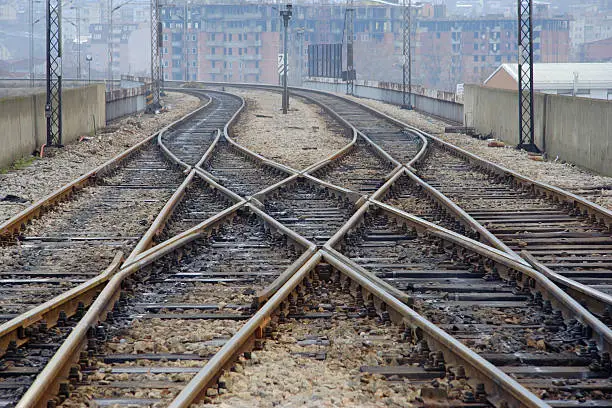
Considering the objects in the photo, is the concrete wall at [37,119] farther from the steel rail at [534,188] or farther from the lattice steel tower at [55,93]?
the steel rail at [534,188]

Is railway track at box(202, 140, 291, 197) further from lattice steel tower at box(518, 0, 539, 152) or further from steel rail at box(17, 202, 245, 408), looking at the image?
lattice steel tower at box(518, 0, 539, 152)

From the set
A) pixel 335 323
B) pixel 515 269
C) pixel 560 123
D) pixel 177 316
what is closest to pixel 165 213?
pixel 177 316

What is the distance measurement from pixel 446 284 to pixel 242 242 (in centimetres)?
302

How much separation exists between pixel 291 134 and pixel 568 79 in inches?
1686

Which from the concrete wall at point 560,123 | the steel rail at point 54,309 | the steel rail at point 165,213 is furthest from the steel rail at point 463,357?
the concrete wall at point 560,123

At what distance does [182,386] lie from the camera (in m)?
6.10

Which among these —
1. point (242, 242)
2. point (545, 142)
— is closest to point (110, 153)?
point (545, 142)

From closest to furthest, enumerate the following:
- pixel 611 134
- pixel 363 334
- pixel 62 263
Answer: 1. pixel 363 334
2. pixel 62 263
3. pixel 611 134

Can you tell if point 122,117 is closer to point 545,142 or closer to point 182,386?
point 545,142

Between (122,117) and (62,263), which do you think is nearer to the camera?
(62,263)

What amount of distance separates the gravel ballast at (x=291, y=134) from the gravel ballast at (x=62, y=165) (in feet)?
10.2

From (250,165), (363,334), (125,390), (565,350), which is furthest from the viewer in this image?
(250,165)

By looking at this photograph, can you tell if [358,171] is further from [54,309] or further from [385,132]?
[54,309]

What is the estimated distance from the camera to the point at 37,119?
2384cm
